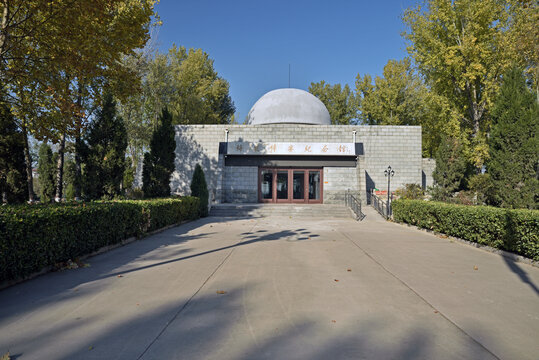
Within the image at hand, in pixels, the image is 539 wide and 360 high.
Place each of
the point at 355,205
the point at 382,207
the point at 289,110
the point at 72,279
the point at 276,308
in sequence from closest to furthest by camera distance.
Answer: the point at 276,308 < the point at 72,279 < the point at 382,207 < the point at 355,205 < the point at 289,110

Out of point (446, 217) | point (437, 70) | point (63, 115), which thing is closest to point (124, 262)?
point (63, 115)

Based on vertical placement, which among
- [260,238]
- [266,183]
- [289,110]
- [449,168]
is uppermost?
[289,110]

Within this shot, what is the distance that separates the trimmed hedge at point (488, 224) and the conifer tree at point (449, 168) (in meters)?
3.96

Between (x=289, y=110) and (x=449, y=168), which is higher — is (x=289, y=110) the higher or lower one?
the higher one

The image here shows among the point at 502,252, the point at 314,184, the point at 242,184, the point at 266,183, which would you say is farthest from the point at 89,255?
the point at 314,184

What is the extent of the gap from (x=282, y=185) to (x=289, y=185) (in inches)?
21.1

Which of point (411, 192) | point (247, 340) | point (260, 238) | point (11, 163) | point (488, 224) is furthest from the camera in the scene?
point (411, 192)

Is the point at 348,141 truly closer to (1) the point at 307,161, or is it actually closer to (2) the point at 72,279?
(1) the point at 307,161

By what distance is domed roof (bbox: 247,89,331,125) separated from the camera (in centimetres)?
2586

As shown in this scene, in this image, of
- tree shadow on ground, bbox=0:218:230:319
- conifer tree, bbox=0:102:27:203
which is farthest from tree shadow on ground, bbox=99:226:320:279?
conifer tree, bbox=0:102:27:203

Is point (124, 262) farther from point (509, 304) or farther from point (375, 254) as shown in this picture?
point (509, 304)

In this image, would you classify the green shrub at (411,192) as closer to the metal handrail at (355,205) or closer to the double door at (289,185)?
the metal handrail at (355,205)

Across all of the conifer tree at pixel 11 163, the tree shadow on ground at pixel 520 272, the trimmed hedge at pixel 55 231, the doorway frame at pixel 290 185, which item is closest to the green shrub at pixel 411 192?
the doorway frame at pixel 290 185

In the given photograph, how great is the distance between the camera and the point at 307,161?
22.4 meters
